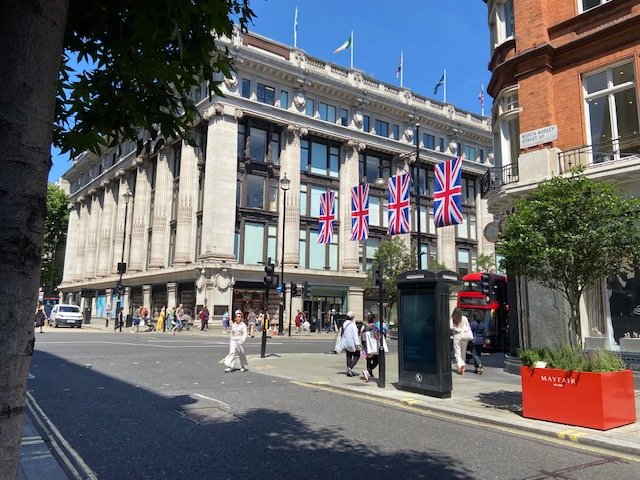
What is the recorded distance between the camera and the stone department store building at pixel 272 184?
40.2m

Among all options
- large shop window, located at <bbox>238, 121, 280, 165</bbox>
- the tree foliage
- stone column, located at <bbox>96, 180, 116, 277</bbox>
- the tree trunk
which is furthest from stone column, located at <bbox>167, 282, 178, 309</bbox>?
the tree trunk

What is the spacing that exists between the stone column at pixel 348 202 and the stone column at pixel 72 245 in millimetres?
44864

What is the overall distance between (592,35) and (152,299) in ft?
136

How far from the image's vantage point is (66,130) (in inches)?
181

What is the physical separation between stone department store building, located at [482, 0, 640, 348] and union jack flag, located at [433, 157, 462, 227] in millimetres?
1886

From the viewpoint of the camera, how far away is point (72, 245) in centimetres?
7325

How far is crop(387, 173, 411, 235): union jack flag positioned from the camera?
21.9m

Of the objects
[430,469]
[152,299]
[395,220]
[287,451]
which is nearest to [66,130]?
[287,451]

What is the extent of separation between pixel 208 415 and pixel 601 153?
1231 cm

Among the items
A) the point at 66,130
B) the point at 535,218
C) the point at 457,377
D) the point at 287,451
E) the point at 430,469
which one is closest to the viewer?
the point at 66,130

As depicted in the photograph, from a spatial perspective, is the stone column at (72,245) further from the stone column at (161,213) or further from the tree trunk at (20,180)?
the tree trunk at (20,180)

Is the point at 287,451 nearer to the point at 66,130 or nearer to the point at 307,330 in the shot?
the point at 66,130

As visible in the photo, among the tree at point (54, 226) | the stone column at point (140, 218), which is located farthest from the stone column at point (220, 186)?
the tree at point (54, 226)

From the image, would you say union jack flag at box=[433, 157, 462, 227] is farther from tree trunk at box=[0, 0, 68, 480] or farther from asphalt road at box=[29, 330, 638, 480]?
tree trunk at box=[0, 0, 68, 480]
